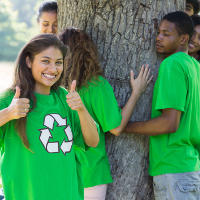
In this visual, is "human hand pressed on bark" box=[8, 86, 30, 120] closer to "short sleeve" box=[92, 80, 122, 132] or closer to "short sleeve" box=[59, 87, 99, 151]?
"short sleeve" box=[59, 87, 99, 151]

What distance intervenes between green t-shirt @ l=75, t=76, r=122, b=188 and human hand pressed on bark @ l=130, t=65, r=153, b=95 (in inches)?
11.3

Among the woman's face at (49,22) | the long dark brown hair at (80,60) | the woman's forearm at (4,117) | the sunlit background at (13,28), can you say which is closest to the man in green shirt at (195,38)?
the long dark brown hair at (80,60)

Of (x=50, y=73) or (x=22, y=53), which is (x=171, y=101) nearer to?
(x=50, y=73)

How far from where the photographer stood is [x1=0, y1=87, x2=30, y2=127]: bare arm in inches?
74.7

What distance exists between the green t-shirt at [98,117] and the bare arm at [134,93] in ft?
0.19

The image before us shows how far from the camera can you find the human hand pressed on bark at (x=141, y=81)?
110 inches

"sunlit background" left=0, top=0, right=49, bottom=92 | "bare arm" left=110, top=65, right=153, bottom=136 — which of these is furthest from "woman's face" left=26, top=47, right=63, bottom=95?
"sunlit background" left=0, top=0, right=49, bottom=92

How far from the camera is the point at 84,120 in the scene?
2219mm

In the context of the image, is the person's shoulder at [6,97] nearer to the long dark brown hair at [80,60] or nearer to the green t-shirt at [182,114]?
the long dark brown hair at [80,60]

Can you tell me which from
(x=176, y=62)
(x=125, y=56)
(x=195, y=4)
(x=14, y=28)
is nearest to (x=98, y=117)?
(x=125, y=56)

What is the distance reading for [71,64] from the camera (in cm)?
262

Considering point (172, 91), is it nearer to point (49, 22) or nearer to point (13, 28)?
point (49, 22)

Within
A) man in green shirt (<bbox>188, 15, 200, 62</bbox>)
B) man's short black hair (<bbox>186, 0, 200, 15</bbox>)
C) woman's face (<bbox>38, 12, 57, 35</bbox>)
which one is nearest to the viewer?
man in green shirt (<bbox>188, 15, 200, 62</bbox>)

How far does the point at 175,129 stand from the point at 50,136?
99 centimetres
